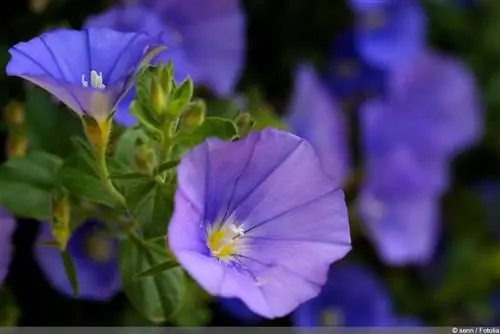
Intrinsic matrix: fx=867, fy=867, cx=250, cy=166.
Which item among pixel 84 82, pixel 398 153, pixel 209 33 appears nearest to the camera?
pixel 84 82

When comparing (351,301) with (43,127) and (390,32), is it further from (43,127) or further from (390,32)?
(43,127)

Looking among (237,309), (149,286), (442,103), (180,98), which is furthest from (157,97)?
(442,103)

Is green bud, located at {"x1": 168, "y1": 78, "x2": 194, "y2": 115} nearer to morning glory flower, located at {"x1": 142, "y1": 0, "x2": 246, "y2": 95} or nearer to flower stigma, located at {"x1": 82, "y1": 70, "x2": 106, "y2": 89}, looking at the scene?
flower stigma, located at {"x1": 82, "y1": 70, "x2": 106, "y2": 89}

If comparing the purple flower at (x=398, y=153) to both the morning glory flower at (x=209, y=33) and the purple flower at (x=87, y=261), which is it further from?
the purple flower at (x=87, y=261)

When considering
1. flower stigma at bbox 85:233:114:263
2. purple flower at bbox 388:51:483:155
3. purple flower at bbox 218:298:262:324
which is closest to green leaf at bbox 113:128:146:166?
flower stigma at bbox 85:233:114:263

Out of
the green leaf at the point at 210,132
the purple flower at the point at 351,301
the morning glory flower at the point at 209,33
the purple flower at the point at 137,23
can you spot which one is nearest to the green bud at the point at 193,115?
the green leaf at the point at 210,132

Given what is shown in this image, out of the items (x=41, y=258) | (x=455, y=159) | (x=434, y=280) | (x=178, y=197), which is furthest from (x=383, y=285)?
(x=178, y=197)

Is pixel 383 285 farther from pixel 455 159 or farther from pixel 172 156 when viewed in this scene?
pixel 172 156
